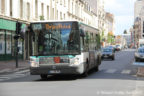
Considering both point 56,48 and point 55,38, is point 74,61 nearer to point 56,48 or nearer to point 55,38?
point 56,48

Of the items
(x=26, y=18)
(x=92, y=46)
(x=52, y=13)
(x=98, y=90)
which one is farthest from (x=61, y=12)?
(x=98, y=90)

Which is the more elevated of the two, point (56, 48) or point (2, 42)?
→ point (2, 42)

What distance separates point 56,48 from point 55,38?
0.45 metres

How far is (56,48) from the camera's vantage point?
1591cm

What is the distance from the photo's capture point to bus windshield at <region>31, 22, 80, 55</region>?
52.0 ft

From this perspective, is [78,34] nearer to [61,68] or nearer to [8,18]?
[61,68]

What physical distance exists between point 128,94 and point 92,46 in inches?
363

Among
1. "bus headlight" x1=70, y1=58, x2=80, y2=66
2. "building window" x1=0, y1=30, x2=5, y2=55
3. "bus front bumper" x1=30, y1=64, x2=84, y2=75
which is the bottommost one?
"bus front bumper" x1=30, y1=64, x2=84, y2=75

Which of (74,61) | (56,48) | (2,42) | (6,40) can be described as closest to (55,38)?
(56,48)

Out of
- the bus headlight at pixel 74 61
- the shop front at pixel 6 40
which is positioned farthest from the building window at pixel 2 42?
the bus headlight at pixel 74 61

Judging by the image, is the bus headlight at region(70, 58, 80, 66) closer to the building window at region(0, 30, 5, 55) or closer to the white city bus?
the white city bus

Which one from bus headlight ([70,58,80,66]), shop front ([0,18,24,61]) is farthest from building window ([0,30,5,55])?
bus headlight ([70,58,80,66])

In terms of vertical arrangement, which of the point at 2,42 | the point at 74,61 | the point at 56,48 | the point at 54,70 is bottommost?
the point at 54,70

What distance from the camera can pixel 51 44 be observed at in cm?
1592
